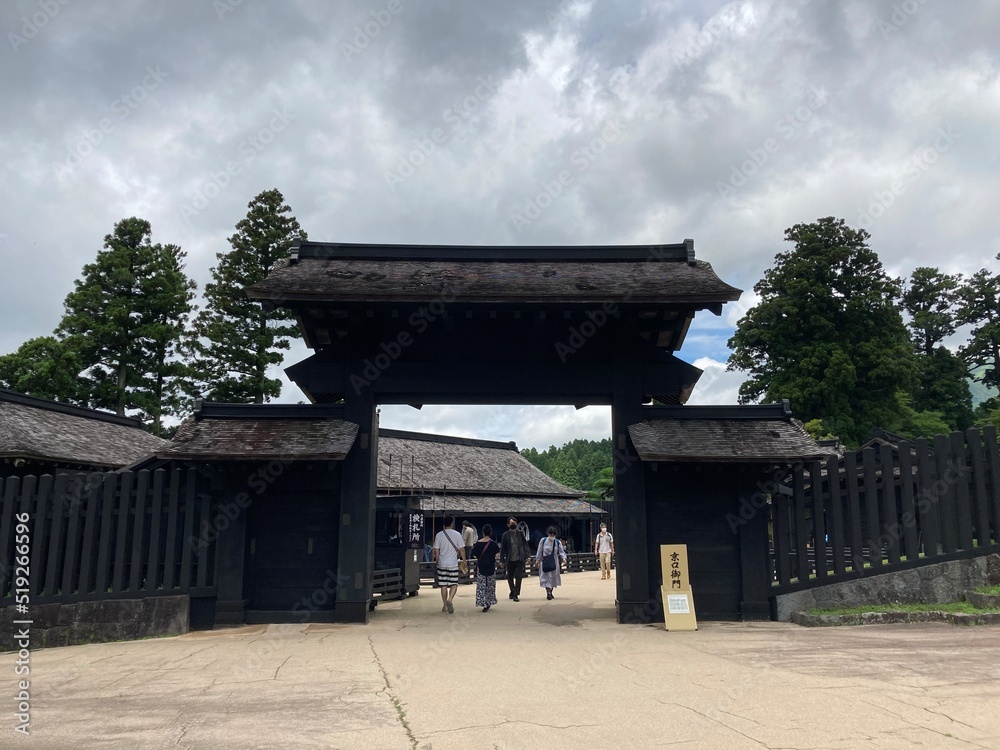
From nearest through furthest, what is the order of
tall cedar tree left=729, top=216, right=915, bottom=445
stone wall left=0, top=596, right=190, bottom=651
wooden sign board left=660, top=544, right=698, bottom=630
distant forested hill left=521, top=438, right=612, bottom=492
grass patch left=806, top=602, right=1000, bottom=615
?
grass patch left=806, top=602, right=1000, bottom=615
stone wall left=0, top=596, right=190, bottom=651
wooden sign board left=660, top=544, right=698, bottom=630
tall cedar tree left=729, top=216, right=915, bottom=445
distant forested hill left=521, top=438, right=612, bottom=492

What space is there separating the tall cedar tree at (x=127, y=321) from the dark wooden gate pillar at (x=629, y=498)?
24409mm

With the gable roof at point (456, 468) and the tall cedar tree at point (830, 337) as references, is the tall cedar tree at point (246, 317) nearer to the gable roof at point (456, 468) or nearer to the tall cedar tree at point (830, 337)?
the gable roof at point (456, 468)

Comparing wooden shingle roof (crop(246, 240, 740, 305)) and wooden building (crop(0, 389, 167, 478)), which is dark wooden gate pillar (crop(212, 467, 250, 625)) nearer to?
wooden shingle roof (crop(246, 240, 740, 305))

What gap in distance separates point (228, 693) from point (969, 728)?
6.16 m

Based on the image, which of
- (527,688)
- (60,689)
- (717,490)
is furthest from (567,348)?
(60,689)

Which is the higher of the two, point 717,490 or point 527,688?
point 717,490

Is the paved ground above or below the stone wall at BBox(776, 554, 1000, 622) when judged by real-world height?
below

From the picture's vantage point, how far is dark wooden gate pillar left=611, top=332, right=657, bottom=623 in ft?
37.4

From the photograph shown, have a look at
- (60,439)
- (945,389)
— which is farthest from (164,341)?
(945,389)

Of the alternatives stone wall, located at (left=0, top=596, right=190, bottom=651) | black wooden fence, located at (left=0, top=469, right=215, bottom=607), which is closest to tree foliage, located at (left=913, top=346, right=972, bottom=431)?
black wooden fence, located at (left=0, top=469, right=215, bottom=607)

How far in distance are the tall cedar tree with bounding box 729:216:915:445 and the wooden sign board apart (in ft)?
86.7

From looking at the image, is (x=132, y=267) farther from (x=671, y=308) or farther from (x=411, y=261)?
(x=671, y=308)

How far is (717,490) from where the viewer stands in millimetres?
11641

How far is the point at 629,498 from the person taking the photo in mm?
11586
